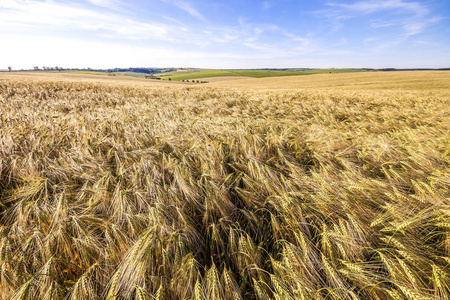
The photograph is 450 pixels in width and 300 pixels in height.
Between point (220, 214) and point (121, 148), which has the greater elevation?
point (121, 148)

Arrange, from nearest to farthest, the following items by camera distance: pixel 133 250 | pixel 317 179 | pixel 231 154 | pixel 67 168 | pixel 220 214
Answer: pixel 133 250 → pixel 220 214 → pixel 317 179 → pixel 67 168 → pixel 231 154

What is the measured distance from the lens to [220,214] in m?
1.77

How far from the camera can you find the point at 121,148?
2.81m

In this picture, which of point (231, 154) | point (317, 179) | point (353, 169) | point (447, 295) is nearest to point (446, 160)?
point (353, 169)

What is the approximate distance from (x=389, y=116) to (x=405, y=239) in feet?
18.5

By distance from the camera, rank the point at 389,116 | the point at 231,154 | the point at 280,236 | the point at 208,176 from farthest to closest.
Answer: the point at 389,116 → the point at 231,154 → the point at 208,176 → the point at 280,236

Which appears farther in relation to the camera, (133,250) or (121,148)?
(121,148)

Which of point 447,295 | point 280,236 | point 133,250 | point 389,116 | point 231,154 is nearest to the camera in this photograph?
point 447,295

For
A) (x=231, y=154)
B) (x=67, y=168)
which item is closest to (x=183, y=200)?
(x=231, y=154)

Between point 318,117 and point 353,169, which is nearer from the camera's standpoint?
point 353,169

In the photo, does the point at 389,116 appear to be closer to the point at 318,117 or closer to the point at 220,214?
the point at 318,117

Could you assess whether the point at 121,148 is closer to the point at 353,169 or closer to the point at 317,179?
the point at 317,179

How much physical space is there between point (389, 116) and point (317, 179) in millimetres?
5221

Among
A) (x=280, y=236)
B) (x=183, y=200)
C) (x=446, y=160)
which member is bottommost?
(x=280, y=236)
